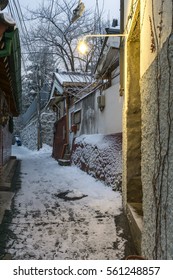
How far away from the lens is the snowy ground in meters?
3.43

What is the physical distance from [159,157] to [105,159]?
466 cm

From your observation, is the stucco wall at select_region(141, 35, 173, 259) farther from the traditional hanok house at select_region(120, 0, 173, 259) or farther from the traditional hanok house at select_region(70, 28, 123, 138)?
the traditional hanok house at select_region(70, 28, 123, 138)

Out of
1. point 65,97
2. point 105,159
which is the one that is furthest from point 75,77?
point 105,159

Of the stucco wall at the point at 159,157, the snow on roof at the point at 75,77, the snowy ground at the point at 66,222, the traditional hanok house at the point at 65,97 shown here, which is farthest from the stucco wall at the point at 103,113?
the stucco wall at the point at 159,157

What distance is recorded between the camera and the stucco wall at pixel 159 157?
201cm

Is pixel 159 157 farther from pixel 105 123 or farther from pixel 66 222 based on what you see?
pixel 105 123

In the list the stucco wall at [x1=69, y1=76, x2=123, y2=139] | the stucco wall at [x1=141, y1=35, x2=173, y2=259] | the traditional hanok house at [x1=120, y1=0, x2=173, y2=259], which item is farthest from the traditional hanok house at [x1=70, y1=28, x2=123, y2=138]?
the stucco wall at [x1=141, y1=35, x2=173, y2=259]

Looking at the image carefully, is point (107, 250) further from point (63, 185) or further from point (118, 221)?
point (63, 185)

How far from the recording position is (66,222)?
4.43m

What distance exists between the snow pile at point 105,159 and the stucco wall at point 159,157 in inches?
129

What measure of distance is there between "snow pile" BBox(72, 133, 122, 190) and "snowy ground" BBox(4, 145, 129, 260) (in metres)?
0.25

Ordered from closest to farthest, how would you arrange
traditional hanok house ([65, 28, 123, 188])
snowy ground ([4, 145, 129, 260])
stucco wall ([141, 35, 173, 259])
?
stucco wall ([141, 35, 173, 259]) → snowy ground ([4, 145, 129, 260]) → traditional hanok house ([65, 28, 123, 188])

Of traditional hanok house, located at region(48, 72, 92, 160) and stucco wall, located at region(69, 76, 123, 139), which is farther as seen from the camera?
traditional hanok house, located at region(48, 72, 92, 160)
